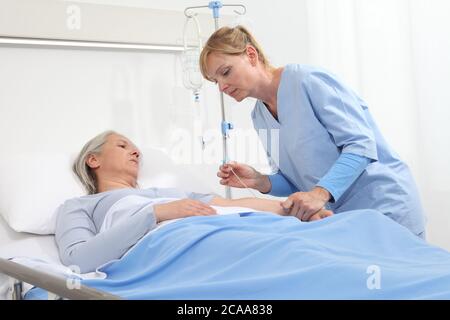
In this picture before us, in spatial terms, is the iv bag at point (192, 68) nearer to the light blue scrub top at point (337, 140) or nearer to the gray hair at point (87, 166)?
the gray hair at point (87, 166)

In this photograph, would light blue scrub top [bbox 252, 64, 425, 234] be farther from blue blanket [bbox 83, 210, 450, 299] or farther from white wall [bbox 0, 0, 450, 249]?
white wall [bbox 0, 0, 450, 249]

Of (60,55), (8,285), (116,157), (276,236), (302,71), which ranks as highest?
(60,55)

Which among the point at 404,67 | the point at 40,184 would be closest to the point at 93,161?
the point at 40,184

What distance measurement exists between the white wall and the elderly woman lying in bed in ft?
1.06

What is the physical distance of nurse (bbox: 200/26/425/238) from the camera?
2055 mm

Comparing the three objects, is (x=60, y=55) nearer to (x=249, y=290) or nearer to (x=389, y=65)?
(x=389, y=65)

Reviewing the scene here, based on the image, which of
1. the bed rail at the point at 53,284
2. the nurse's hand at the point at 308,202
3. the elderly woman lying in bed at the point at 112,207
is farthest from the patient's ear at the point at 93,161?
the bed rail at the point at 53,284

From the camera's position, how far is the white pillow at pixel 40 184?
233 centimetres

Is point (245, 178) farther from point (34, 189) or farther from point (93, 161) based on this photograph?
point (34, 189)

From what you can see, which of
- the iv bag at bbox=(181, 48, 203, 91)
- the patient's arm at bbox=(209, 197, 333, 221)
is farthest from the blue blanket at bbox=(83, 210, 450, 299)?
the iv bag at bbox=(181, 48, 203, 91)

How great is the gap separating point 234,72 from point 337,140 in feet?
1.42

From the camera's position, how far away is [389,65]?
3084mm
